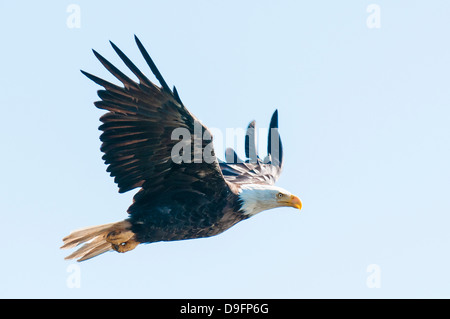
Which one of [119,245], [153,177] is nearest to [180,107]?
[153,177]

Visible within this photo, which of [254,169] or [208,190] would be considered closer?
[208,190]

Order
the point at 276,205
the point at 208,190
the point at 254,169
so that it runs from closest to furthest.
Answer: the point at 208,190, the point at 276,205, the point at 254,169

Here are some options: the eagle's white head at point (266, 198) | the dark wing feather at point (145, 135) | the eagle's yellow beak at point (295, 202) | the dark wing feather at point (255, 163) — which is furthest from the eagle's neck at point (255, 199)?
the dark wing feather at point (255, 163)

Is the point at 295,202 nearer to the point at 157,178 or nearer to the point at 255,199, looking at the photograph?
the point at 255,199

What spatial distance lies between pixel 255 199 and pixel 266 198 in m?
0.16

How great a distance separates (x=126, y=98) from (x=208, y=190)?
4.31 feet

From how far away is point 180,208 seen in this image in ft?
28.7

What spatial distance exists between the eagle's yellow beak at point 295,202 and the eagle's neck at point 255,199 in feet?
0.57

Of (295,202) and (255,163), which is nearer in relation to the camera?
(295,202)

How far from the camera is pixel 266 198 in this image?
9289 millimetres

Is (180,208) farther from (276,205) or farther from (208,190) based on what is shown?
(276,205)

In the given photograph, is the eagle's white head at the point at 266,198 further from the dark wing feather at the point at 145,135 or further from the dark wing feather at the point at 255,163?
the dark wing feather at the point at 255,163

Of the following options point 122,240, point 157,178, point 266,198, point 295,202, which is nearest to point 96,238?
point 122,240
